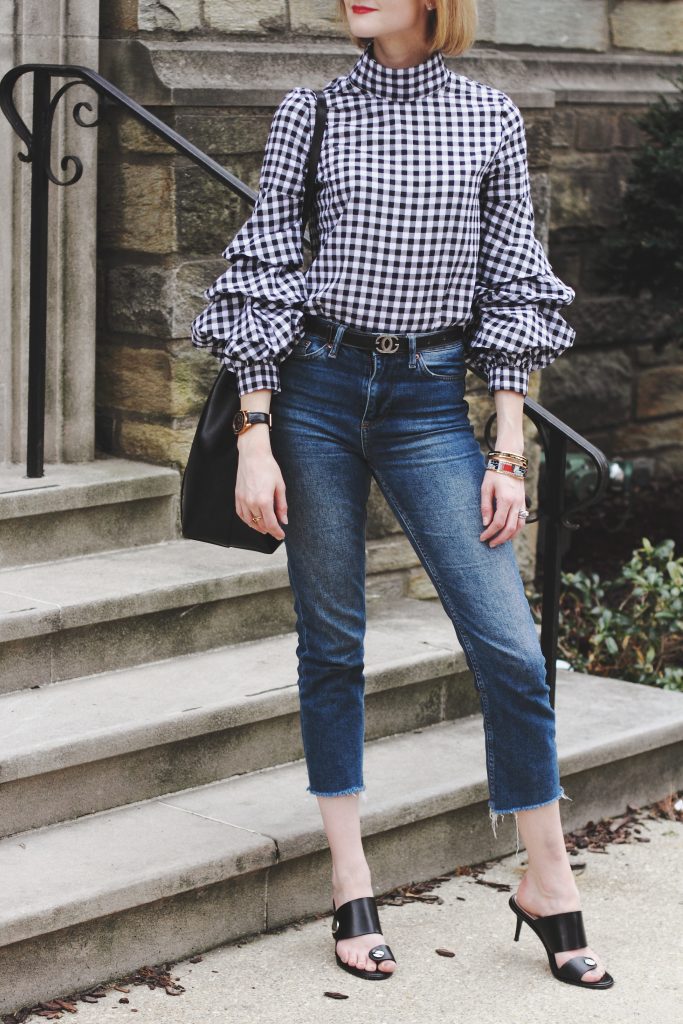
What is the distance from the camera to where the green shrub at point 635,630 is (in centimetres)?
498

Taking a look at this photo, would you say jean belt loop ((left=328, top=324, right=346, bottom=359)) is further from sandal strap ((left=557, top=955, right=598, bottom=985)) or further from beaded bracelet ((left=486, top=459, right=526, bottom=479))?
sandal strap ((left=557, top=955, right=598, bottom=985))

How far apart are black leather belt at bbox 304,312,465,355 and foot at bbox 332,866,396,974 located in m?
1.05

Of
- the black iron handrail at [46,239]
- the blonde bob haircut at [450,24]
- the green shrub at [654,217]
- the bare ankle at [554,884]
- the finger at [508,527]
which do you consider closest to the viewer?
the blonde bob haircut at [450,24]

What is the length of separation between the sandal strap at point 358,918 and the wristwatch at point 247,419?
98 cm

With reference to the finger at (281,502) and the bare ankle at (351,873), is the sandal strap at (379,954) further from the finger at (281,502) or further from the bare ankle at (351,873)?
the finger at (281,502)

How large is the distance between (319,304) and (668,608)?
8.30 ft

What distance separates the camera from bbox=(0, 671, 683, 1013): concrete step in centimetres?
300

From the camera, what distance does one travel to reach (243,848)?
3260mm

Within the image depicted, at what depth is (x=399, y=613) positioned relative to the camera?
465cm

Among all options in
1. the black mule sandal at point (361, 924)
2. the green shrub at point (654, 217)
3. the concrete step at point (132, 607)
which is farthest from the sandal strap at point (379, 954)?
the green shrub at point (654, 217)

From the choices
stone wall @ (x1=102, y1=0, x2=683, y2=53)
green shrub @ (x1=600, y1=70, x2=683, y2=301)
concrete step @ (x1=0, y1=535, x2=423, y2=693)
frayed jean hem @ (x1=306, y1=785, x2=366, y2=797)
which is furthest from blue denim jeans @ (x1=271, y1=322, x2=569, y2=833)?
green shrub @ (x1=600, y1=70, x2=683, y2=301)

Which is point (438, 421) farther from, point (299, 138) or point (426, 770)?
point (426, 770)

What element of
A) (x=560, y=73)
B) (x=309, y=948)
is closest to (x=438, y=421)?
(x=309, y=948)

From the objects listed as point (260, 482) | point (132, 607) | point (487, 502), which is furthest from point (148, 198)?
point (487, 502)
